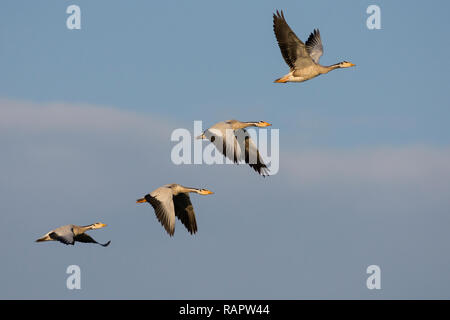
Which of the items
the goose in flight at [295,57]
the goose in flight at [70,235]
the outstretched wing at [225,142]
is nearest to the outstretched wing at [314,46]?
the goose in flight at [295,57]

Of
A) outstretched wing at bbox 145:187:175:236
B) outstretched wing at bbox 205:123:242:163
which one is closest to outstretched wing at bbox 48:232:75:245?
outstretched wing at bbox 145:187:175:236

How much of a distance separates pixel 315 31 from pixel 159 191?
10.8 meters

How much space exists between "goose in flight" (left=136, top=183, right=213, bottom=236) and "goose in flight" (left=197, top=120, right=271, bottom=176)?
82.8 inches

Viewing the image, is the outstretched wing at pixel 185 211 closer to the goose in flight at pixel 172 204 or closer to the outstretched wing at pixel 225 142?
the goose in flight at pixel 172 204

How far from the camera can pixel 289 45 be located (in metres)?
28.6

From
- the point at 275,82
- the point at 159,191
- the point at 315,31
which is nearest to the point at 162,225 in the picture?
the point at 159,191

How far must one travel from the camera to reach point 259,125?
1172 inches

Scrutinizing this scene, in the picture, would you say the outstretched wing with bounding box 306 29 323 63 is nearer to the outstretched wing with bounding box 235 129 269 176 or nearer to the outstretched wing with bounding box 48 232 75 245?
the outstretched wing with bounding box 235 129 269 176

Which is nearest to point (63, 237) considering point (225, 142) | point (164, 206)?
point (164, 206)

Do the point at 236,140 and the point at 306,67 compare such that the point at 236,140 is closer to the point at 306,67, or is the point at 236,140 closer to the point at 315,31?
the point at 306,67

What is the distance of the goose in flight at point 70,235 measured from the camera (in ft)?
94.2

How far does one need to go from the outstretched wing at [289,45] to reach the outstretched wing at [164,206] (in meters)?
6.12

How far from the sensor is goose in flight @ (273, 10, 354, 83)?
2795 centimetres
